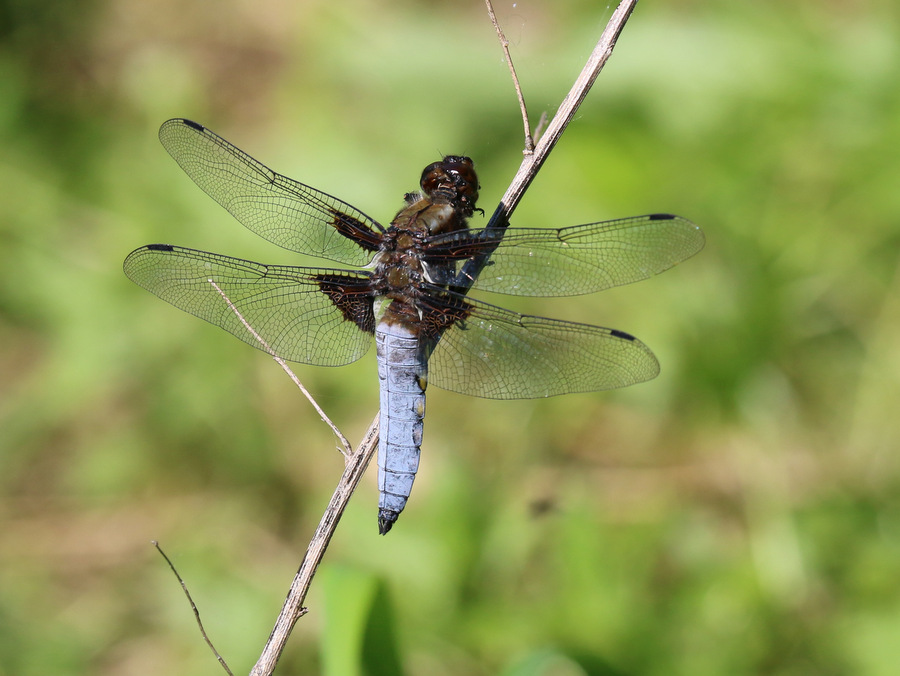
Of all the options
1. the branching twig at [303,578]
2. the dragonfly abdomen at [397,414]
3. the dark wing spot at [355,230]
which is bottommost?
the branching twig at [303,578]

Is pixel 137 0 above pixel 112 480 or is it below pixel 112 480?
above

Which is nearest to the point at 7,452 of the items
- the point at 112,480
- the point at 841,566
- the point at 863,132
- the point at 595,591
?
the point at 112,480

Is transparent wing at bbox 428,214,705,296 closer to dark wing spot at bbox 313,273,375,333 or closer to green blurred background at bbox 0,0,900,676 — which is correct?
dark wing spot at bbox 313,273,375,333

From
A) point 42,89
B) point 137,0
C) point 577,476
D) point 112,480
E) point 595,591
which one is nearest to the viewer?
point 595,591

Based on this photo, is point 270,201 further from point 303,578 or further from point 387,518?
point 303,578

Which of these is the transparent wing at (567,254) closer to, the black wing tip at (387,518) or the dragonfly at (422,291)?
the dragonfly at (422,291)

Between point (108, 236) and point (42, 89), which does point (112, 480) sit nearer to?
point (108, 236)

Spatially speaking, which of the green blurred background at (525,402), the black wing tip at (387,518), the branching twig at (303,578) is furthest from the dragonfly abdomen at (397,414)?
the green blurred background at (525,402)
